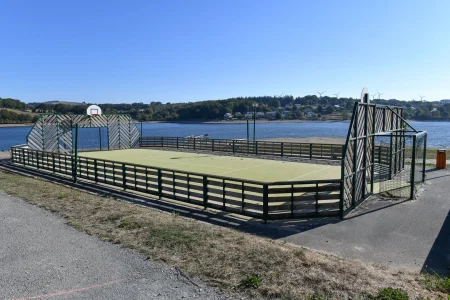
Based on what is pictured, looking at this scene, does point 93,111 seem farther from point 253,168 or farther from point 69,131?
point 253,168

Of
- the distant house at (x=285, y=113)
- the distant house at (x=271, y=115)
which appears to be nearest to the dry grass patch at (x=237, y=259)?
the distant house at (x=271, y=115)

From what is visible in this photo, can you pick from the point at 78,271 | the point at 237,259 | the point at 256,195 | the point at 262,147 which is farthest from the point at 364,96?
the point at 262,147

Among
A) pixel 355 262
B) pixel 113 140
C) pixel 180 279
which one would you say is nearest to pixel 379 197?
pixel 355 262

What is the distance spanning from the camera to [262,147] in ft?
86.5

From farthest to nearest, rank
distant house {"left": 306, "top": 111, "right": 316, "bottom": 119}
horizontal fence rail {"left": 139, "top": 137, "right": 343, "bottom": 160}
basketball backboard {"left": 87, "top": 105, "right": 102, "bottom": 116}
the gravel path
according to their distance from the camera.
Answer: distant house {"left": 306, "top": 111, "right": 316, "bottom": 119} → basketball backboard {"left": 87, "top": 105, "right": 102, "bottom": 116} → horizontal fence rail {"left": 139, "top": 137, "right": 343, "bottom": 160} → the gravel path

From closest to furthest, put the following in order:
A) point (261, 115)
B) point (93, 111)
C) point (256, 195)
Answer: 1. point (256, 195)
2. point (93, 111)
3. point (261, 115)

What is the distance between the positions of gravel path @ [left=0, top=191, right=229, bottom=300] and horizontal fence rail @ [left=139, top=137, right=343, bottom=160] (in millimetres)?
17830

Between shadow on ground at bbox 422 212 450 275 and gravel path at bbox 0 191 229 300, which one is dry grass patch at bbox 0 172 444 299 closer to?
gravel path at bbox 0 191 229 300

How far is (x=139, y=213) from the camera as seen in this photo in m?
10.1

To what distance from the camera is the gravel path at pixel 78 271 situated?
18.2ft

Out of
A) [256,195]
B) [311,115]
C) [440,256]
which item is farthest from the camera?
[311,115]

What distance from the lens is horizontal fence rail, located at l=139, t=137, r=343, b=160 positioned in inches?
919

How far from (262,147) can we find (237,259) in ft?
65.3

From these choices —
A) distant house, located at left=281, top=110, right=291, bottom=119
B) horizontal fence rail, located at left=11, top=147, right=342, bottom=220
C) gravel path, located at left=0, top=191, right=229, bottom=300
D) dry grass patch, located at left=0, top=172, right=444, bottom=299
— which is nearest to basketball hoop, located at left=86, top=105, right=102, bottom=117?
horizontal fence rail, located at left=11, top=147, right=342, bottom=220
